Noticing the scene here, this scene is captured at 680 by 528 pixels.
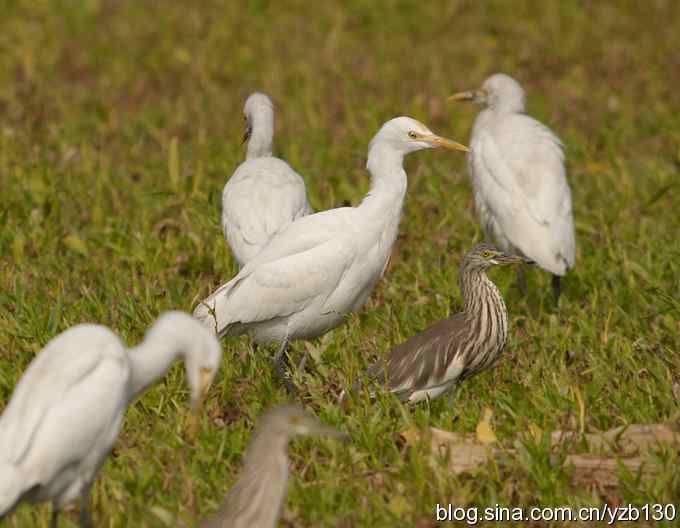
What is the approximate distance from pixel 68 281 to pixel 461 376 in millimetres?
2762

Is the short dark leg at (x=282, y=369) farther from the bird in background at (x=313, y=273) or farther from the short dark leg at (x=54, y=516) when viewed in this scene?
the short dark leg at (x=54, y=516)

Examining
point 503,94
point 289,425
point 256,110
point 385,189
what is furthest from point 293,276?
point 503,94

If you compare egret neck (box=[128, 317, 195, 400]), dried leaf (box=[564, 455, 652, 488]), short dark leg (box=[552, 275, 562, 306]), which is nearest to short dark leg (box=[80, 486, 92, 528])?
egret neck (box=[128, 317, 195, 400])

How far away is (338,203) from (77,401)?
5182 mm

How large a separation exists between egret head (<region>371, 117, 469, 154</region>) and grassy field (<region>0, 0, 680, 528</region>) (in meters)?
0.97

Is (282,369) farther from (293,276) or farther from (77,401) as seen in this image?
(77,401)

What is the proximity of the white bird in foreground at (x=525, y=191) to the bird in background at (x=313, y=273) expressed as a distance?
1.47 meters

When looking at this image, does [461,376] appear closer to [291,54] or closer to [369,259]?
[369,259]

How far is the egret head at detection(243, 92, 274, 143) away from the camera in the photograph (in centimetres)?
845

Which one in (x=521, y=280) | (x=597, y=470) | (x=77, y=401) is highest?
(x=77, y=401)

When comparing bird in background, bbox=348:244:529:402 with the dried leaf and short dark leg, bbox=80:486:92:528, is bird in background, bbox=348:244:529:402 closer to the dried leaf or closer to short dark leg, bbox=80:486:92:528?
the dried leaf

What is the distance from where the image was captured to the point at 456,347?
19.1 ft

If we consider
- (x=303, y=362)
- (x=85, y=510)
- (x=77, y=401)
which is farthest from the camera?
(x=303, y=362)

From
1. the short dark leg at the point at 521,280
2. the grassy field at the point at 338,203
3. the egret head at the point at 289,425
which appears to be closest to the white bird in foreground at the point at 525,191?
the short dark leg at the point at 521,280
